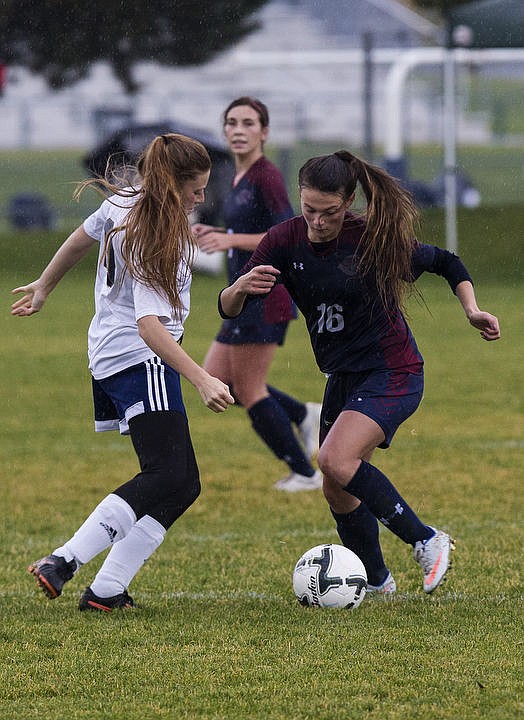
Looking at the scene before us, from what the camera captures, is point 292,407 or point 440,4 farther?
point 440,4

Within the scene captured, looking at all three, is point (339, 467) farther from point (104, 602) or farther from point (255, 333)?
point (255, 333)

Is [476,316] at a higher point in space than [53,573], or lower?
higher

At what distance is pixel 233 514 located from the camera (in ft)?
19.7

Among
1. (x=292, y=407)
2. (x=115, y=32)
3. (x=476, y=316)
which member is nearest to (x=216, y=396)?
(x=476, y=316)

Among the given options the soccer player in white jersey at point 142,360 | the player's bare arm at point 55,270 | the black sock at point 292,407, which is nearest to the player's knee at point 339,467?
the soccer player in white jersey at point 142,360

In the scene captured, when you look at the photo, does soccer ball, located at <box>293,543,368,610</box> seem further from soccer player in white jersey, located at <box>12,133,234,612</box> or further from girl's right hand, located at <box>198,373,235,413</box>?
girl's right hand, located at <box>198,373,235,413</box>

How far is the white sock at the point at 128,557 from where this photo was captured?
422 cm

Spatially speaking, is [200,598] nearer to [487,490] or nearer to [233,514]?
[233,514]

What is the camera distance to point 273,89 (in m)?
36.8

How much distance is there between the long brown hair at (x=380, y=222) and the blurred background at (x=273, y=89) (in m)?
11.4

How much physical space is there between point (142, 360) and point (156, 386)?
11 cm

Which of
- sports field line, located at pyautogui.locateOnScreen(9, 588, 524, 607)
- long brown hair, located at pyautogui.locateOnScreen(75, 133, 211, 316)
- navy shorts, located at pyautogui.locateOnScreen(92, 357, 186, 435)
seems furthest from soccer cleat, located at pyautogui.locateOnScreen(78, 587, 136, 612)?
long brown hair, located at pyautogui.locateOnScreen(75, 133, 211, 316)

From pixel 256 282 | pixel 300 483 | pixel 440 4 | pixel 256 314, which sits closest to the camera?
pixel 256 282

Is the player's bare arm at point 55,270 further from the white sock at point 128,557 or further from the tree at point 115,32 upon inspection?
the tree at point 115,32
